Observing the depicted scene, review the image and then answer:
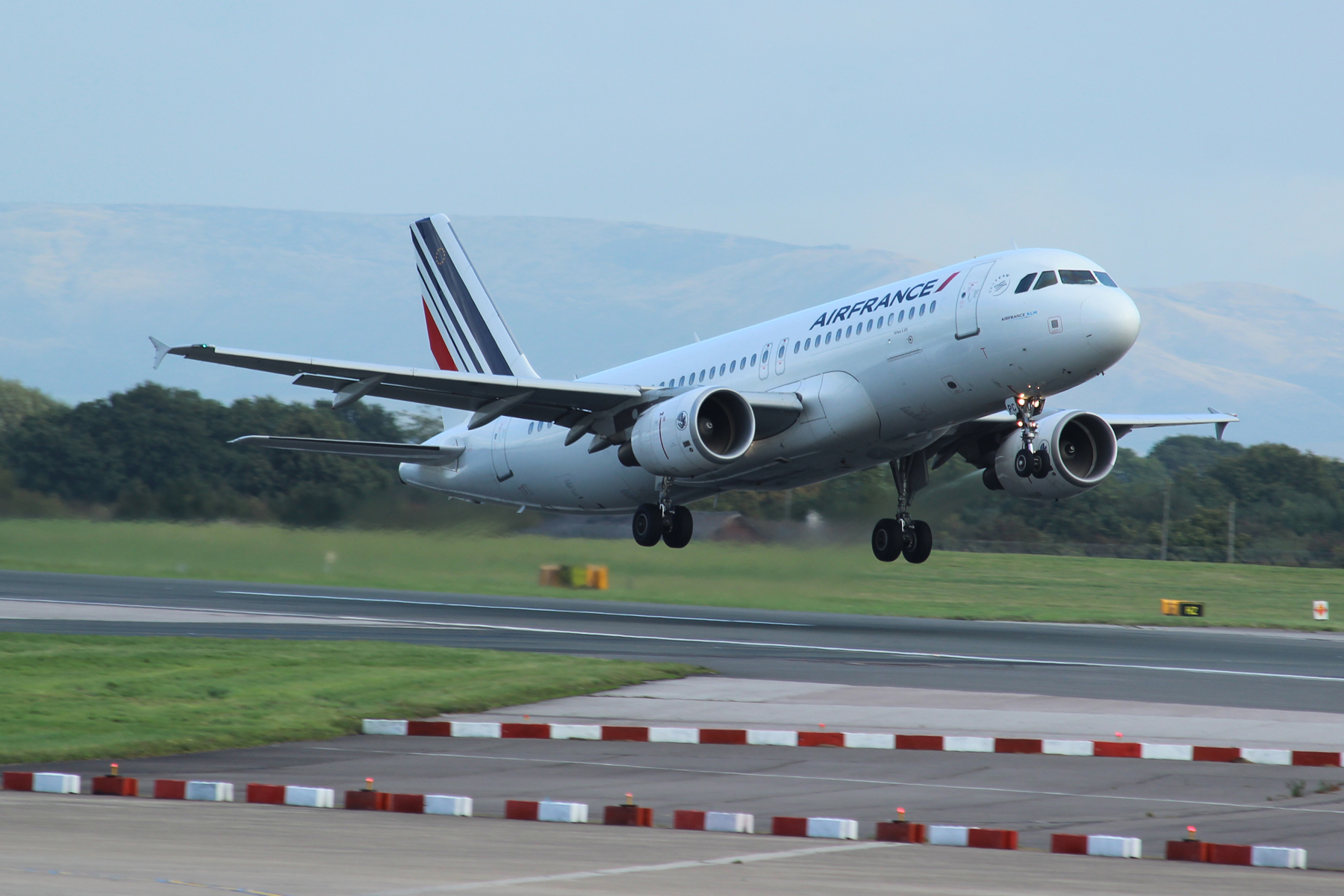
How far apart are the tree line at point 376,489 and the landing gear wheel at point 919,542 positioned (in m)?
0.89

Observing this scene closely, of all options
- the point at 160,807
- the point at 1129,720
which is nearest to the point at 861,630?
the point at 1129,720

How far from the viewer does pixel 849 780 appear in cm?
1236

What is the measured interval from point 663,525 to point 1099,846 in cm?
2348

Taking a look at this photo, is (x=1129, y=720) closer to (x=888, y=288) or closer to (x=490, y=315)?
(x=888, y=288)

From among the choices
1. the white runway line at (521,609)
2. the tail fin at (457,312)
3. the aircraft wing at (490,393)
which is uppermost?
the tail fin at (457,312)

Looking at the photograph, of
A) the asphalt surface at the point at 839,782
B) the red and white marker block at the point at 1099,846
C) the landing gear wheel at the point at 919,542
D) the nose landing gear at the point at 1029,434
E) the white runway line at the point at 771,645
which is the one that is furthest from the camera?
the landing gear wheel at the point at 919,542

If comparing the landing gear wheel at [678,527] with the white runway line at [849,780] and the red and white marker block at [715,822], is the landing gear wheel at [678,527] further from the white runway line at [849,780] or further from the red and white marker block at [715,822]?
the red and white marker block at [715,822]

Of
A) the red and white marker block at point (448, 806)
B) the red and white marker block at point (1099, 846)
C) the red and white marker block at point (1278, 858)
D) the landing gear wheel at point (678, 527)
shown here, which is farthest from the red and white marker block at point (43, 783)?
the landing gear wheel at point (678, 527)

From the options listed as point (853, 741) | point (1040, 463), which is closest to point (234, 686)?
point (853, 741)

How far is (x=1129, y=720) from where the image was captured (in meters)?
16.6

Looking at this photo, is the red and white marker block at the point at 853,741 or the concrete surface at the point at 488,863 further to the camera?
the red and white marker block at the point at 853,741

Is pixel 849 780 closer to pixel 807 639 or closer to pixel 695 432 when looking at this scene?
pixel 695 432

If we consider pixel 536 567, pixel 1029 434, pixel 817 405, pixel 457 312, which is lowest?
pixel 536 567

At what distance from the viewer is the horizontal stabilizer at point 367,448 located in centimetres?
3269
